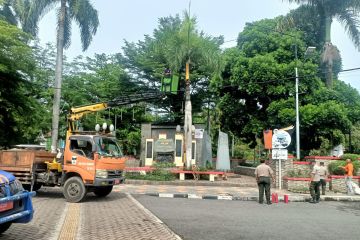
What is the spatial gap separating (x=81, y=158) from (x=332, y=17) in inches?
842

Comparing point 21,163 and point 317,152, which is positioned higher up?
point 317,152

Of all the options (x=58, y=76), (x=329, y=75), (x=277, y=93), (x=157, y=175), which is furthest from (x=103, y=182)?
(x=329, y=75)

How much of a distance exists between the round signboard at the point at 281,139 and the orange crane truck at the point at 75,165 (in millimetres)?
8674

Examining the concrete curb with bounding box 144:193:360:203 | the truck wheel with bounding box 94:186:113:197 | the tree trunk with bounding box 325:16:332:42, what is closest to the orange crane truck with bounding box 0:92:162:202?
the truck wheel with bounding box 94:186:113:197

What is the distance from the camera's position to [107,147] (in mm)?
14211

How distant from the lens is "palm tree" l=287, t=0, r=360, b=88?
25.7 meters

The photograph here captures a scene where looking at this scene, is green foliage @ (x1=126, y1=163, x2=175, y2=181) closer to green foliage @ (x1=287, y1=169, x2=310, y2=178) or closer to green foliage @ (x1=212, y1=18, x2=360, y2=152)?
green foliage @ (x1=287, y1=169, x2=310, y2=178)

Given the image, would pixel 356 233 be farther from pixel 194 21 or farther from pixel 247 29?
pixel 247 29

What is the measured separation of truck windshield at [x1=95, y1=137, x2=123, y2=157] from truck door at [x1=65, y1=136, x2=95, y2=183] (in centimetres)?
26

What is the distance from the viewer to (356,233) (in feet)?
29.6

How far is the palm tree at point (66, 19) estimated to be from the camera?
2628 centimetres

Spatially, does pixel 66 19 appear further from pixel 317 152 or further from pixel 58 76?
pixel 317 152

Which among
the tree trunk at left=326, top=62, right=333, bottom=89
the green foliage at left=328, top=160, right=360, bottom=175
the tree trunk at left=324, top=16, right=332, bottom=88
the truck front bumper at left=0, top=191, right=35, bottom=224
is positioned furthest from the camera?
the tree trunk at left=326, top=62, right=333, bottom=89

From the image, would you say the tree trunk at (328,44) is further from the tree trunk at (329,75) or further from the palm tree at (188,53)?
the palm tree at (188,53)
